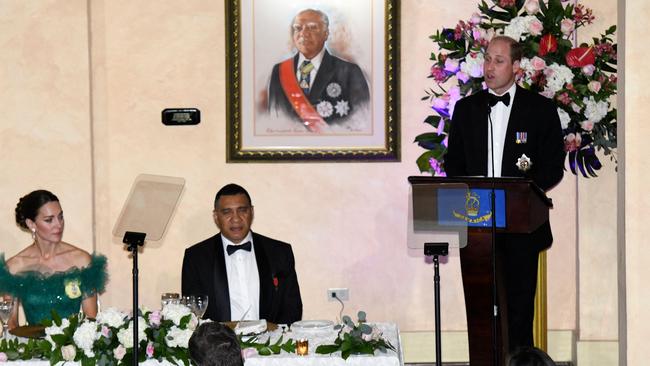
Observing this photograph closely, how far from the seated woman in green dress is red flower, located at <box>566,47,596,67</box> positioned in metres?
3.00

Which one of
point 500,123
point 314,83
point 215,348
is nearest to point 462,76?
point 500,123

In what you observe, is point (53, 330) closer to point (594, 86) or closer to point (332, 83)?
point (332, 83)

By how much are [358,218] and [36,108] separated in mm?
2287

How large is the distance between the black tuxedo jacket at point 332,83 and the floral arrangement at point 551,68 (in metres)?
0.58

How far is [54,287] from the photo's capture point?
610cm

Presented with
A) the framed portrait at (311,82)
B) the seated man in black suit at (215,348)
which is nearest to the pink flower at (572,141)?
the framed portrait at (311,82)

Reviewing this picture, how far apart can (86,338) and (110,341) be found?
0.11 meters

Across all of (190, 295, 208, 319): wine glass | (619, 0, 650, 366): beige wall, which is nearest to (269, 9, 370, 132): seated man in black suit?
(619, 0, 650, 366): beige wall

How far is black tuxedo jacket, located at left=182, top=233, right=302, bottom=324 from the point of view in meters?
6.01

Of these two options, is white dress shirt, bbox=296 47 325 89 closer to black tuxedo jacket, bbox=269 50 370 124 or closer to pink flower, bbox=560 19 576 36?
black tuxedo jacket, bbox=269 50 370 124

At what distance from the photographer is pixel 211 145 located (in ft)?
24.3

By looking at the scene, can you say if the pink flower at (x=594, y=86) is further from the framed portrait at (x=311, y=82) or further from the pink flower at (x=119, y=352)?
the pink flower at (x=119, y=352)

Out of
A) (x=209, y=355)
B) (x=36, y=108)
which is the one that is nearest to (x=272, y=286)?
(x=36, y=108)

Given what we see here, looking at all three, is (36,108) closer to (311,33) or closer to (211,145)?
(211,145)
